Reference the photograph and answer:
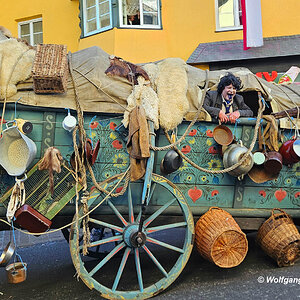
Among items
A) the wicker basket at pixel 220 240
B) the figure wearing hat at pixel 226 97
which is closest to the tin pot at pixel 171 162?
the wicker basket at pixel 220 240

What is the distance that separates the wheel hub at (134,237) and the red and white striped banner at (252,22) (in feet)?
21.6

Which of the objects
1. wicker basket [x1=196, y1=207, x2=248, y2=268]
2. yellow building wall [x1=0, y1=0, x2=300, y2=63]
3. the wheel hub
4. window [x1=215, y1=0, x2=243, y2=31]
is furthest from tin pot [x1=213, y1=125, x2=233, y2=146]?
window [x1=215, y1=0, x2=243, y2=31]

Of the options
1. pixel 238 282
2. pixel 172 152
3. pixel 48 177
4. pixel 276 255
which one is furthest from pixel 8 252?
pixel 276 255

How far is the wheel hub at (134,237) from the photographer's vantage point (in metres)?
3.47

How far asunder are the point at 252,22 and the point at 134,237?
22.5 feet

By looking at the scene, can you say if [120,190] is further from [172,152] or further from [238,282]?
[238,282]

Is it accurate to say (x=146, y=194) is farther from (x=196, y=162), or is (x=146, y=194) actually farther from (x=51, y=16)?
(x=51, y=16)

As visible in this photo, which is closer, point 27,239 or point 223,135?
point 223,135

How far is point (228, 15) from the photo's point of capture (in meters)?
10.0

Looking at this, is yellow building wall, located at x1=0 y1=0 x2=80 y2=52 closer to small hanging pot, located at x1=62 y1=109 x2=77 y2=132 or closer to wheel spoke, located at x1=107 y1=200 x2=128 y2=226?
small hanging pot, located at x1=62 y1=109 x2=77 y2=132

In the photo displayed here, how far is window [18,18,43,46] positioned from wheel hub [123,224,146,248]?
9561mm

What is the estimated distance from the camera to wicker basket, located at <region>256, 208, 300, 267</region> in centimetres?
398

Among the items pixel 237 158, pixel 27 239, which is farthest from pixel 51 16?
pixel 237 158

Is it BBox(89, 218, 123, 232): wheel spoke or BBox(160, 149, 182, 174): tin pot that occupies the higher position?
BBox(160, 149, 182, 174): tin pot
